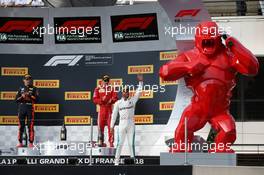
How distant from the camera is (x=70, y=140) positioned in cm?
1648

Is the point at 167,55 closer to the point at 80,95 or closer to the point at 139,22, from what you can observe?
the point at 139,22

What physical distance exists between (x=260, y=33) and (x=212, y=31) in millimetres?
5927

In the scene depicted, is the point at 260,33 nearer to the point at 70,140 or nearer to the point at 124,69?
the point at 124,69

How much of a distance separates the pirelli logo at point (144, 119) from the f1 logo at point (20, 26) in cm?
274

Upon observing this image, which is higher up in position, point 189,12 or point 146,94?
point 189,12

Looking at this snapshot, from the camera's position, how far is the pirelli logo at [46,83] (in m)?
17.9

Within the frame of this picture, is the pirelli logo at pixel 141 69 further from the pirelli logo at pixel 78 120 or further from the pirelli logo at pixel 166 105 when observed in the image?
the pirelli logo at pixel 78 120

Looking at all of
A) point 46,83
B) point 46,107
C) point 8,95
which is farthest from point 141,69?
point 8,95

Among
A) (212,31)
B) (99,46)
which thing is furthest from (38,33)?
(212,31)

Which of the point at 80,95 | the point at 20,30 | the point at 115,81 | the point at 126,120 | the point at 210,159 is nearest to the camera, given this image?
the point at 210,159

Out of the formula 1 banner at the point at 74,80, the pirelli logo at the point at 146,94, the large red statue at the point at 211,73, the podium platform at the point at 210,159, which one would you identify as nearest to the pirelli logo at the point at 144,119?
the formula 1 banner at the point at 74,80

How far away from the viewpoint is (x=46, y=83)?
58.9ft

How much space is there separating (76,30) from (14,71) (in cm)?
146

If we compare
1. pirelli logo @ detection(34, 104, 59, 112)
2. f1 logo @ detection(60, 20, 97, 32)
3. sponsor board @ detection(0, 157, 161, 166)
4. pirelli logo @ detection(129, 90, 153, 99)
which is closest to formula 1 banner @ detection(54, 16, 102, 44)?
f1 logo @ detection(60, 20, 97, 32)
